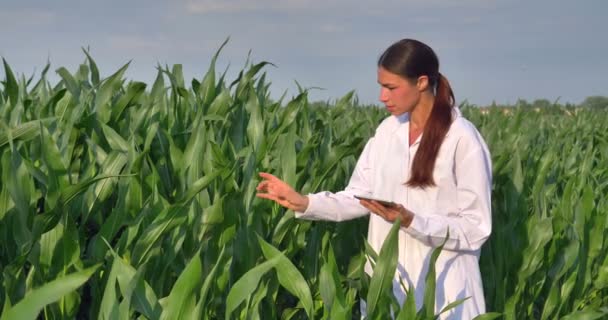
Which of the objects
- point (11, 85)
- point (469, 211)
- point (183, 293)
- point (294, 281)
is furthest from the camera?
point (11, 85)

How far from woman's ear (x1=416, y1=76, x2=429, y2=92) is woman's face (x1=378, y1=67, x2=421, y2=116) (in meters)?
0.01

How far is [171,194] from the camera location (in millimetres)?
2971

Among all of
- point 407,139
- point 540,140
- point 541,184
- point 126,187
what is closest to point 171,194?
point 126,187

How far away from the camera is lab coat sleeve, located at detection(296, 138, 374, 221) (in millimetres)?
3104

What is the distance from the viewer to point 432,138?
319cm

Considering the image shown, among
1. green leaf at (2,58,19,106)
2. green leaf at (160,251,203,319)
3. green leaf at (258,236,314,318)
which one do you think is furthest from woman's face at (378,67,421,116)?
green leaf at (2,58,19,106)

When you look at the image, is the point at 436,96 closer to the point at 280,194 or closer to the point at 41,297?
the point at 280,194

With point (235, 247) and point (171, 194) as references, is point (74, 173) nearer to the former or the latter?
point (171, 194)

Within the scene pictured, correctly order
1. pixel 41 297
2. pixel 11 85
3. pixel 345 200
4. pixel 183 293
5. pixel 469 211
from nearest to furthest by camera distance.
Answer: pixel 41 297, pixel 183 293, pixel 469 211, pixel 345 200, pixel 11 85

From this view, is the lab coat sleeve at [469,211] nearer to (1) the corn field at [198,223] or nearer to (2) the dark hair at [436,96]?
(2) the dark hair at [436,96]

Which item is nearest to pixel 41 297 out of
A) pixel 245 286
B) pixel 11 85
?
pixel 245 286

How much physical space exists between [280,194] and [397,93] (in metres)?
0.59

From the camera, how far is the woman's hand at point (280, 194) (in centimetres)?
294

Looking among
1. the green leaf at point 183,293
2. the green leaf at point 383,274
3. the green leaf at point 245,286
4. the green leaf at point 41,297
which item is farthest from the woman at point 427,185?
the green leaf at point 41,297
